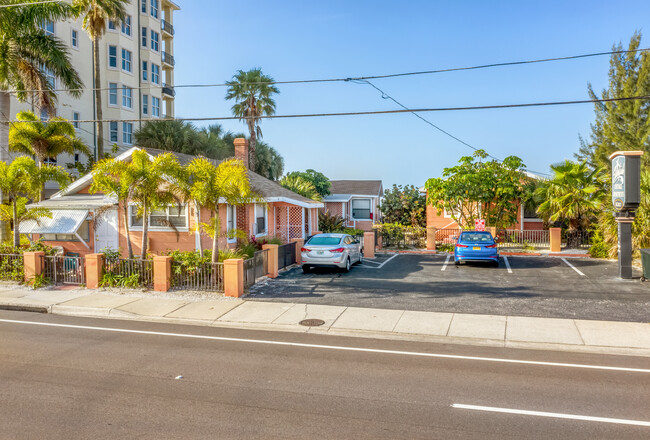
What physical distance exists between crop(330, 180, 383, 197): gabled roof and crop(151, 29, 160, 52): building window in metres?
19.0

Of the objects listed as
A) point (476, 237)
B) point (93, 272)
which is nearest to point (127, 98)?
point (93, 272)

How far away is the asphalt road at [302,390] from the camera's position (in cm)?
597

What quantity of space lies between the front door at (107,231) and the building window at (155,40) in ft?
86.0

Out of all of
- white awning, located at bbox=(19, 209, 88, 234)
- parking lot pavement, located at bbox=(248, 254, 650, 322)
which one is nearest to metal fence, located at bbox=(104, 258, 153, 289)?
parking lot pavement, located at bbox=(248, 254, 650, 322)

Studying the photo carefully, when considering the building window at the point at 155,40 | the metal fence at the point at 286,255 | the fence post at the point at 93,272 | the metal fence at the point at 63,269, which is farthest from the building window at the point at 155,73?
the fence post at the point at 93,272

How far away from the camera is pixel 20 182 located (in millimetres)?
17156

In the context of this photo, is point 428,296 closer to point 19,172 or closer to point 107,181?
point 107,181

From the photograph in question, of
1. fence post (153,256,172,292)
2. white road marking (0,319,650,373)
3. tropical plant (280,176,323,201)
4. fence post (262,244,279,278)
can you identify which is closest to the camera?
white road marking (0,319,650,373)

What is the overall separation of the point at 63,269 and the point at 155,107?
92.0ft

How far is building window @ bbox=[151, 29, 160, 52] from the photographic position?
4091 cm

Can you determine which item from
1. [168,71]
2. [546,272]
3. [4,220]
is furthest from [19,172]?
[168,71]

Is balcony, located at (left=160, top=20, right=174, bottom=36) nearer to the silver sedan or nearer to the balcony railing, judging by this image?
the balcony railing

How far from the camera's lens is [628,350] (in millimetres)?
9406

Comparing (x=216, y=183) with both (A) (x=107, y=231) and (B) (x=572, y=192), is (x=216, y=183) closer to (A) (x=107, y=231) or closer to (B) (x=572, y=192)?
(A) (x=107, y=231)
